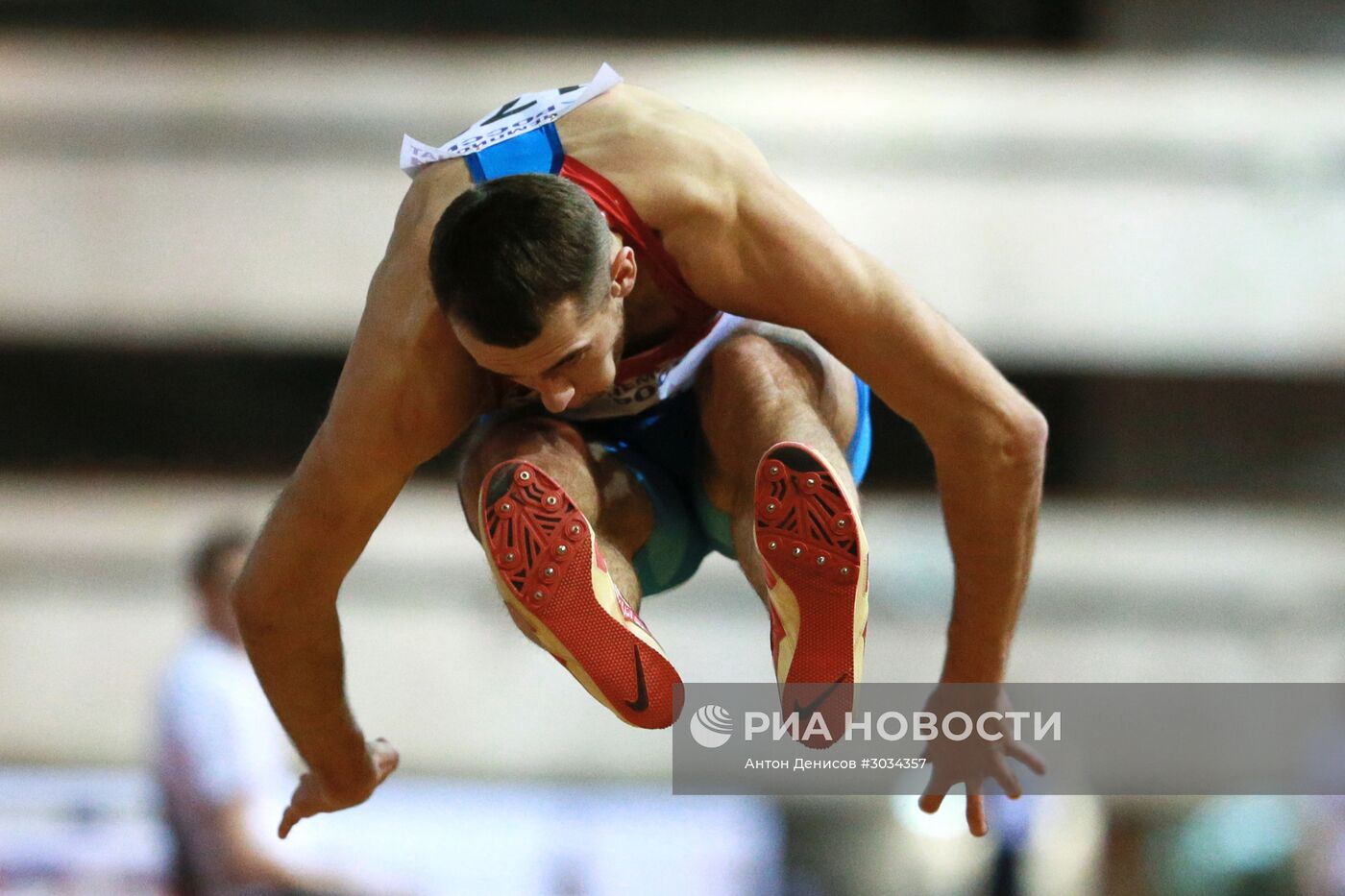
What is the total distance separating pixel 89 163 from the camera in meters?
5.49

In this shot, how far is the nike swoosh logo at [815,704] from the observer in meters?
1.50

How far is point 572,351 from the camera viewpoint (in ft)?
4.93

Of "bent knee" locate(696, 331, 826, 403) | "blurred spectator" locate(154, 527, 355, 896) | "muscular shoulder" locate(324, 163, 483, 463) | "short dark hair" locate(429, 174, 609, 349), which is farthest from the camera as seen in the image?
"blurred spectator" locate(154, 527, 355, 896)

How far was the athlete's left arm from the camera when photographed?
5.24ft

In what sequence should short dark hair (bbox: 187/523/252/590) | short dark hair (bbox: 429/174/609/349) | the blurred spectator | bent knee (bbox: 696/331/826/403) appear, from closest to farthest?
short dark hair (bbox: 429/174/609/349) < bent knee (bbox: 696/331/826/403) < the blurred spectator < short dark hair (bbox: 187/523/252/590)

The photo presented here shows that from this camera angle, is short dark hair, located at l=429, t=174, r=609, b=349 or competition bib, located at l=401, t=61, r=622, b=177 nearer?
short dark hair, located at l=429, t=174, r=609, b=349

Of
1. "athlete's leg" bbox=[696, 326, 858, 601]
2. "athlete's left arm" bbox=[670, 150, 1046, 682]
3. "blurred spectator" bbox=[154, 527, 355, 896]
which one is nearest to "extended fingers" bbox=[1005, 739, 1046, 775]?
"athlete's left arm" bbox=[670, 150, 1046, 682]

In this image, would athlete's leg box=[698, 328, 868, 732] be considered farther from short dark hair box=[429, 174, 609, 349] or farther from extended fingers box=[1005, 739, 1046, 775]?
extended fingers box=[1005, 739, 1046, 775]

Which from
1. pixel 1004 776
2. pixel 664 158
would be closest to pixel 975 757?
pixel 1004 776

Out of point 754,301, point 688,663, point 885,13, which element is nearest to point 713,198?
point 754,301

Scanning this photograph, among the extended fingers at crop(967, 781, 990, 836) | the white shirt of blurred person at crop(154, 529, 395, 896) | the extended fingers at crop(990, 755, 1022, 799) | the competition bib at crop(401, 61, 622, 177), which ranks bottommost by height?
the white shirt of blurred person at crop(154, 529, 395, 896)

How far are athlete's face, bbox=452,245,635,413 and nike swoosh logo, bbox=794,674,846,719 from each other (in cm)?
41

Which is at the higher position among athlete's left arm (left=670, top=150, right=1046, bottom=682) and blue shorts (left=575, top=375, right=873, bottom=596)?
athlete's left arm (left=670, top=150, right=1046, bottom=682)

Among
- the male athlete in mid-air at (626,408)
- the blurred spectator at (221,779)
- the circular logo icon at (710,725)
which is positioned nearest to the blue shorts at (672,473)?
the male athlete in mid-air at (626,408)
